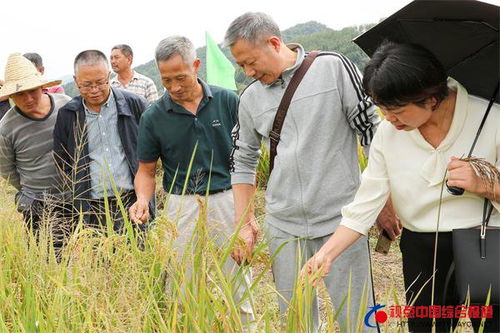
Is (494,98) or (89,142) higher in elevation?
(494,98)

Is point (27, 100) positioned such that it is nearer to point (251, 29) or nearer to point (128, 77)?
point (251, 29)

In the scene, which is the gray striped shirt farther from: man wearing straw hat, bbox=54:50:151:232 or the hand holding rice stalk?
the hand holding rice stalk

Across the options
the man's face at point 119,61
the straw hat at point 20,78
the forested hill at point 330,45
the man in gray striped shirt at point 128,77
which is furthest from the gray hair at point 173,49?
the forested hill at point 330,45

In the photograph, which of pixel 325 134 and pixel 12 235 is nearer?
pixel 325 134

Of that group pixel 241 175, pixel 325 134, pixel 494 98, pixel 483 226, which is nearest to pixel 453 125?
pixel 494 98

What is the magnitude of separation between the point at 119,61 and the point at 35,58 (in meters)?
0.80

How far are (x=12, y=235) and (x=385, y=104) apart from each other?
157 cm

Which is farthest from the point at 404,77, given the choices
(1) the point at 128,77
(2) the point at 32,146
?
(1) the point at 128,77

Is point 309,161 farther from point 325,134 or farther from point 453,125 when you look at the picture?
point 453,125

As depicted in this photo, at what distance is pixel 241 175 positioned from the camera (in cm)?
238

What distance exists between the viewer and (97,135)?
304cm

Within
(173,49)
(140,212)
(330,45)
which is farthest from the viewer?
(330,45)

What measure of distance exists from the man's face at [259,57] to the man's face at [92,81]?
1093 millimetres

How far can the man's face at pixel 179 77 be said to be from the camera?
257 cm
